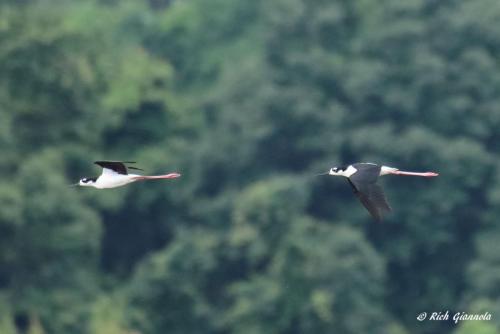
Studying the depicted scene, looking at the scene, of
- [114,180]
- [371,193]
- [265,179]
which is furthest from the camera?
[265,179]

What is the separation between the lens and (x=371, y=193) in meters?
15.5

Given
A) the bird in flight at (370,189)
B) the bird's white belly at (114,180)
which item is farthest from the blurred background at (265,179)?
the bird in flight at (370,189)

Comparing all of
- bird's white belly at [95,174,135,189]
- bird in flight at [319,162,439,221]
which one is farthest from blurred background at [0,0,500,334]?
bird in flight at [319,162,439,221]

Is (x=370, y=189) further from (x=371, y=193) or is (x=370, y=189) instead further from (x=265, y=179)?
(x=265, y=179)

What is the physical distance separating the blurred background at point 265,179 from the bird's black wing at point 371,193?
11.2 metres

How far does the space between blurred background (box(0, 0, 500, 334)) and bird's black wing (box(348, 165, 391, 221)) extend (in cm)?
1125

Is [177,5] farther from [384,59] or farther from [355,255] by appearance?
[355,255]

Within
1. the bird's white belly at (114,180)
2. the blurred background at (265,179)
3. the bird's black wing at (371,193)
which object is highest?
the blurred background at (265,179)

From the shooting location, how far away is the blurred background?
28.5 m

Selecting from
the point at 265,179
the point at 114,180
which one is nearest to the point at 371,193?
the point at 114,180

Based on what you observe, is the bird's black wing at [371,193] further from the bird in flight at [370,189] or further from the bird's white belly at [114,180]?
the bird's white belly at [114,180]

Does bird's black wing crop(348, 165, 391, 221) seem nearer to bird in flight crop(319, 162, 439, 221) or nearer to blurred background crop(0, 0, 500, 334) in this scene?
bird in flight crop(319, 162, 439, 221)

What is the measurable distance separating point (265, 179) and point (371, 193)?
16.8 metres

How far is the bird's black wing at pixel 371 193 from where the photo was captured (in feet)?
50.5
